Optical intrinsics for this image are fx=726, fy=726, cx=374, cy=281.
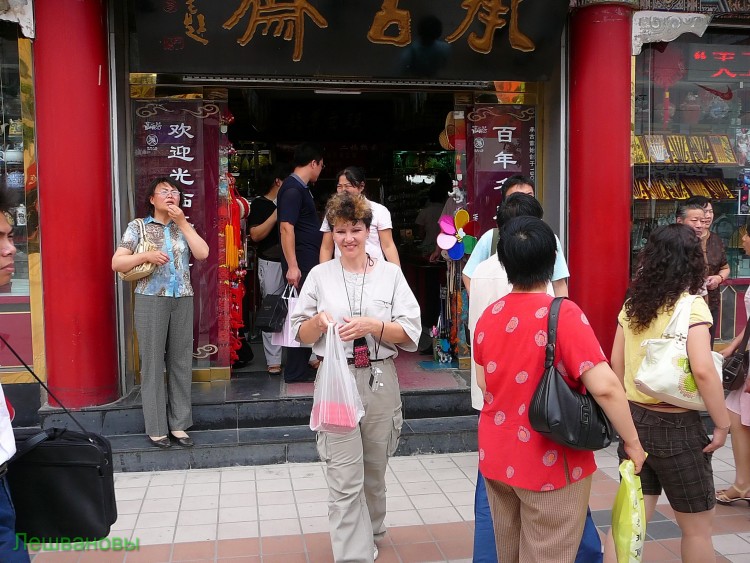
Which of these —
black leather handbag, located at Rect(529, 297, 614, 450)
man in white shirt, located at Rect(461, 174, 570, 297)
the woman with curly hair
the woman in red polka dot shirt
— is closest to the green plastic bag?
the woman in red polka dot shirt

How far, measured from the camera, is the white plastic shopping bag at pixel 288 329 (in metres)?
5.79

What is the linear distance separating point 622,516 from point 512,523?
0.40 m

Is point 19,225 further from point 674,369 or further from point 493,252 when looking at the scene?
point 674,369

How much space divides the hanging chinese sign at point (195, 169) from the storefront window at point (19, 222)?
81 centimetres

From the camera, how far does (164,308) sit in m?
4.90

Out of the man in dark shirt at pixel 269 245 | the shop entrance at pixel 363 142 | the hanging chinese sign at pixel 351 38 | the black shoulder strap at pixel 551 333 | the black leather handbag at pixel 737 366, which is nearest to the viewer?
the black shoulder strap at pixel 551 333

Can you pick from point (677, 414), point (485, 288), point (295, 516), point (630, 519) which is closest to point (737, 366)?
point (677, 414)

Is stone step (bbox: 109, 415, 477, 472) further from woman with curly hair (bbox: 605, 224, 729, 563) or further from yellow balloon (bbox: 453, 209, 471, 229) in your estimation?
woman with curly hair (bbox: 605, 224, 729, 563)

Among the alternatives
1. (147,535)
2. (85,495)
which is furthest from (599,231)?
(85,495)

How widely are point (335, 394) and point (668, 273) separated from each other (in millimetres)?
1517

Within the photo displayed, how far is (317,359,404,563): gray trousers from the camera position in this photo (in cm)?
333

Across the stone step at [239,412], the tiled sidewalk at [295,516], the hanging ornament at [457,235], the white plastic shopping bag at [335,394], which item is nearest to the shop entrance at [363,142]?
the hanging ornament at [457,235]

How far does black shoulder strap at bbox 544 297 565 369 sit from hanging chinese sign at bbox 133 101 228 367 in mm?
4046

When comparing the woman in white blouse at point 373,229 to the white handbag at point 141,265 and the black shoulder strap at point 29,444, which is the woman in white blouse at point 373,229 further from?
the black shoulder strap at point 29,444
